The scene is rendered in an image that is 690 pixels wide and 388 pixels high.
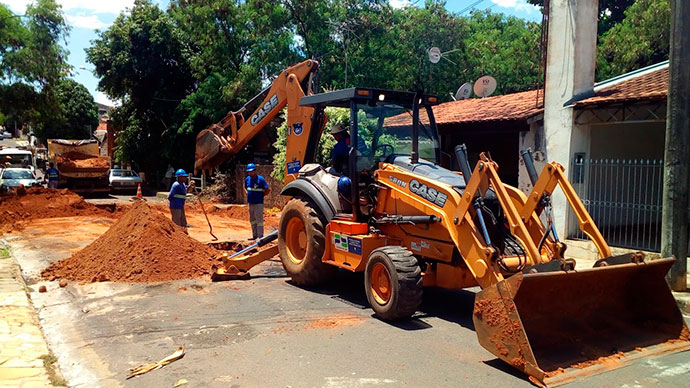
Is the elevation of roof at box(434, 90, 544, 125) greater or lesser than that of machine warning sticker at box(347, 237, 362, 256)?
greater

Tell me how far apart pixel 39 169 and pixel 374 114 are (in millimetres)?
50394

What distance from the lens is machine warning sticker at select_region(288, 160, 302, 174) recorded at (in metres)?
8.90

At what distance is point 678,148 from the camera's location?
26.9 ft

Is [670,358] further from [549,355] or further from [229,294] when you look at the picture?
[229,294]

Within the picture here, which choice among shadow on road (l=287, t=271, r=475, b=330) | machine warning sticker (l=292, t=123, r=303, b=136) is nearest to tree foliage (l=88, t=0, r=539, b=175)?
machine warning sticker (l=292, t=123, r=303, b=136)

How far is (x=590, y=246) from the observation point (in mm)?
11266

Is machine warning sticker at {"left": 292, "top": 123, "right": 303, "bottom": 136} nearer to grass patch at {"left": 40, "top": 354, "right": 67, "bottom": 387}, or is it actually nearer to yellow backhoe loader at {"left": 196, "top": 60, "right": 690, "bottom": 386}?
yellow backhoe loader at {"left": 196, "top": 60, "right": 690, "bottom": 386}

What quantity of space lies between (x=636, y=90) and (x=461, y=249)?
749cm

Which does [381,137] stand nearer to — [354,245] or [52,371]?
[354,245]

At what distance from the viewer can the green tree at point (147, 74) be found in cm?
2891

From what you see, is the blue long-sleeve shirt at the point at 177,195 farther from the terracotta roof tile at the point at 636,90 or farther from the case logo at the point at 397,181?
the terracotta roof tile at the point at 636,90

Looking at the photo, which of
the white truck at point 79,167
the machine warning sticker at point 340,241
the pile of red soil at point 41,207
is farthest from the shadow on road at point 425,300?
the white truck at point 79,167

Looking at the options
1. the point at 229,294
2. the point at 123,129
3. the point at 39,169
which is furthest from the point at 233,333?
the point at 39,169

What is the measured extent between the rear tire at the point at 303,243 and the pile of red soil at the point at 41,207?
10880 mm
